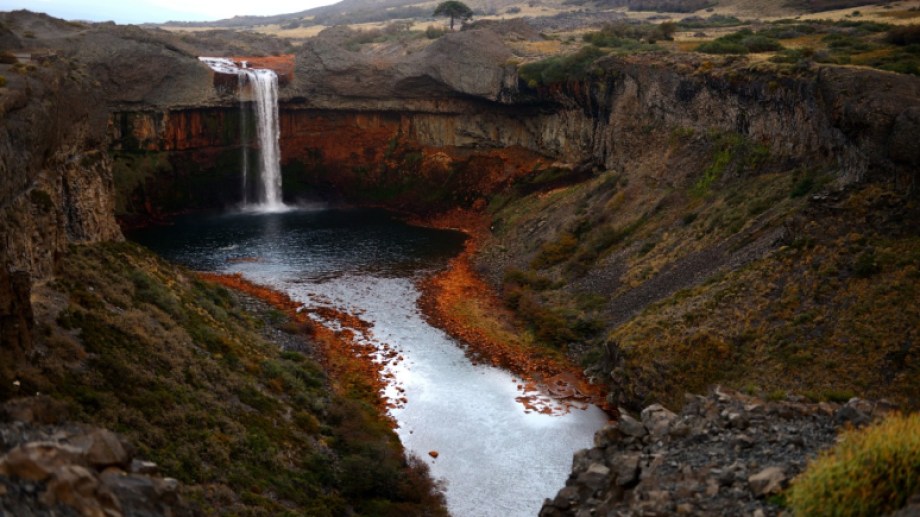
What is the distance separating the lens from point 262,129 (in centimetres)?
8225

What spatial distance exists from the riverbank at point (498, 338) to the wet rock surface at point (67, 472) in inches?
878

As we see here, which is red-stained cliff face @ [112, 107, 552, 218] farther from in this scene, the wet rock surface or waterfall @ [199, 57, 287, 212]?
the wet rock surface

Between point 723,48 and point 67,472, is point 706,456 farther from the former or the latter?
point 723,48

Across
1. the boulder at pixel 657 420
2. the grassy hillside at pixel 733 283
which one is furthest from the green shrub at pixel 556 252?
the boulder at pixel 657 420

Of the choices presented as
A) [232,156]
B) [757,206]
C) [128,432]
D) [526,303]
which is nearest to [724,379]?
[757,206]

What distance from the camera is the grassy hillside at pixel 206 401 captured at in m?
24.7

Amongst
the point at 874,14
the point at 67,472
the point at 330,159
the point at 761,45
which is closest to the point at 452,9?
the point at 330,159

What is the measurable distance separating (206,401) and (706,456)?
54.6ft

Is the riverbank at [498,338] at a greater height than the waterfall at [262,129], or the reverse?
the waterfall at [262,129]

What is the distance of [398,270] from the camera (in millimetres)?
60594

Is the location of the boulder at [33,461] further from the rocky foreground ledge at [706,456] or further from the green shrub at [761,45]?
the green shrub at [761,45]

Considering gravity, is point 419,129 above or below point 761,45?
below

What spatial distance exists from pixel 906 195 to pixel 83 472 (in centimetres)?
3285

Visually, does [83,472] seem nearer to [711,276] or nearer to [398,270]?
[711,276]
